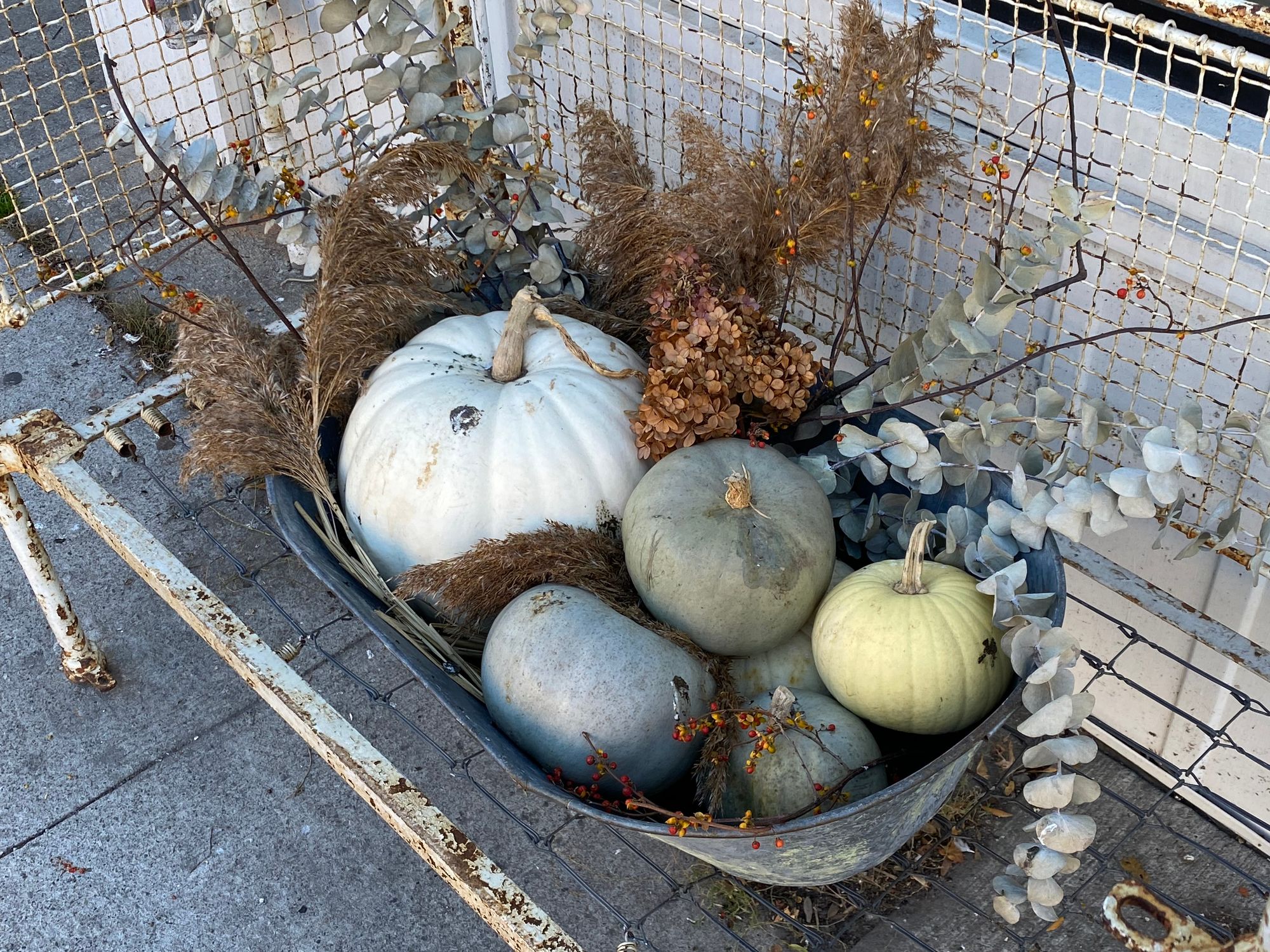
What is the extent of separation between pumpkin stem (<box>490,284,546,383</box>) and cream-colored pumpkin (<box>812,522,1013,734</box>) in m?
0.59

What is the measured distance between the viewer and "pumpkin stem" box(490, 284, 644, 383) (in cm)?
177

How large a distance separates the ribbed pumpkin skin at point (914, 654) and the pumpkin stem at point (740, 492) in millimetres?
168

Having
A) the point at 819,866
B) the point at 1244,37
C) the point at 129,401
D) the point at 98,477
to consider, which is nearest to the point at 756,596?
the point at 819,866

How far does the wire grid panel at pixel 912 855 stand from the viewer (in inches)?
75.1

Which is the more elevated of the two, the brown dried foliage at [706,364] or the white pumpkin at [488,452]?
the brown dried foliage at [706,364]

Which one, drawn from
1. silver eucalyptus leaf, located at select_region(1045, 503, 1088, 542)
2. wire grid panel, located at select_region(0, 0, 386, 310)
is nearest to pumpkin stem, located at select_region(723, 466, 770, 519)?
silver eucalyptus leaf, located at select_region(1045, 503, 1088, 542)

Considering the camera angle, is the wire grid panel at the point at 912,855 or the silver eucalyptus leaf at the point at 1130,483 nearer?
the silver eucalyptus leaf at the point at 1130,483

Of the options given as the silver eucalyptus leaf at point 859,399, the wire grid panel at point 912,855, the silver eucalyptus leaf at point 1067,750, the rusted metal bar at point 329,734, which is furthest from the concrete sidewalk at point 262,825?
the silver eucalyptus leaf at point 859,399

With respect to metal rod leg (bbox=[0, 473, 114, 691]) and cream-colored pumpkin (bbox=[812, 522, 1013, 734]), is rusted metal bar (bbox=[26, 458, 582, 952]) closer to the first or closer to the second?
metal rod leg (bbox=[0, 473, 114, 691])

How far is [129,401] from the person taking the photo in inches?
85.9

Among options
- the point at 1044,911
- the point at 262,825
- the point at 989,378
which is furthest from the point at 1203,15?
the point at 262,825

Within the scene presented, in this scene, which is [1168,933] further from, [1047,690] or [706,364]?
[706,364]

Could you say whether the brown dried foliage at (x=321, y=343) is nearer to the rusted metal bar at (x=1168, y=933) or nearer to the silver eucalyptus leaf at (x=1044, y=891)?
the silver eucalyptus leaf at (x=1044, y=891)

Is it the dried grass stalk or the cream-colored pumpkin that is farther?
the dried grass stalk
